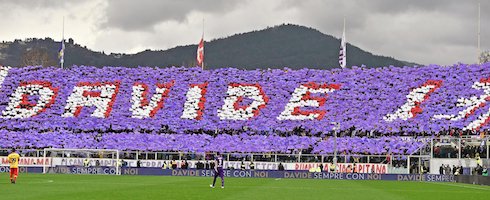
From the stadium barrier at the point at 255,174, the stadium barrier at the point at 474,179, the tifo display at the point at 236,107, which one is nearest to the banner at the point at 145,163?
the tifo display at the point at 236,107

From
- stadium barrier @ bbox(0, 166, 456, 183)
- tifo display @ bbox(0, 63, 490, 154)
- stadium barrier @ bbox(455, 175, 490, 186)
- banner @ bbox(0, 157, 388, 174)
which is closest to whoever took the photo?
stadium barrier @ bbox(455, 175, 490, 186)

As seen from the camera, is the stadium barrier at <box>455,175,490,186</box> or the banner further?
the banner

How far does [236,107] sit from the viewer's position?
3629 inches

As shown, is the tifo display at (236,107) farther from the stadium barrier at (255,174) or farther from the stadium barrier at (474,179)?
the stadium barrier at (474,179)

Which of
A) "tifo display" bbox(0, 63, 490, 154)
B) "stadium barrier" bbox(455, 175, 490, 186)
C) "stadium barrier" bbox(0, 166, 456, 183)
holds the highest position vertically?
"tifo display" bbox(0, 63, 490, 154)

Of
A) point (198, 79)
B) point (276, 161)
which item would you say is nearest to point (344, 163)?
point (276, 161)

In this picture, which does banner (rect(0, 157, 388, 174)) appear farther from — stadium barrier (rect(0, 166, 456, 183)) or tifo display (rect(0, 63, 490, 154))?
stadium barrier (rect(0, 166, 456, 183))

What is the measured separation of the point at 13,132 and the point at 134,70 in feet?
64.8

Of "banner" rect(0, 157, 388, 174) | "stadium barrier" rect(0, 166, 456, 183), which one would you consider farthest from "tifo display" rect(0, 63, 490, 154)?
"stadium barrier" rect(0, 166, 456, 183)

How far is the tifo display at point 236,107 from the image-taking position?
83.2m

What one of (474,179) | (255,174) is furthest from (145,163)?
(474,179)

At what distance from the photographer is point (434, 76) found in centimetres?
9244

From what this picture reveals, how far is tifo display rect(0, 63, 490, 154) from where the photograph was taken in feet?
273

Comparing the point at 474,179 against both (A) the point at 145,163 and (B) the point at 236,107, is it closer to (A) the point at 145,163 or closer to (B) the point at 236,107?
(A) the point at 145,163
